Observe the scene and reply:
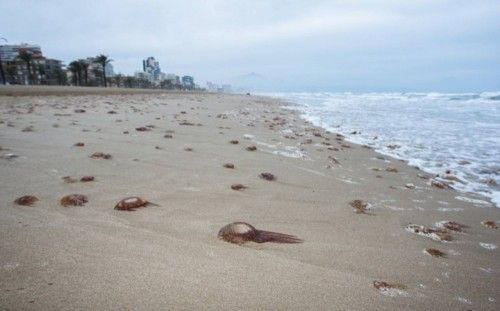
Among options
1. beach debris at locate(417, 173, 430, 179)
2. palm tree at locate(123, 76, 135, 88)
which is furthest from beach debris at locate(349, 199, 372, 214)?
palm tree at locate(123, 76, 135, 88)

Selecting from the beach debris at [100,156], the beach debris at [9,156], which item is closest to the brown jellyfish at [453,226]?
the beach debris at [100,156]

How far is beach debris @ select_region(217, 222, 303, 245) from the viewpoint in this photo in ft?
6.97

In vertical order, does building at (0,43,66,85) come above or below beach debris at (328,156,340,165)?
above

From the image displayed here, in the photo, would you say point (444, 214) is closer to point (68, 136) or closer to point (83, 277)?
point (83, 277)

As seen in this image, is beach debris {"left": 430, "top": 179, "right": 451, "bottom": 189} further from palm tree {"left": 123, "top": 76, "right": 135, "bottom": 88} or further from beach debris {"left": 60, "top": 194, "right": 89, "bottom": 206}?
palm tree {"left": 123, "top": 76, "right": 135, "bottom": 88}

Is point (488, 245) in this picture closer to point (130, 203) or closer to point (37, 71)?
point (130, 203)

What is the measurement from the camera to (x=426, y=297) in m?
1.71

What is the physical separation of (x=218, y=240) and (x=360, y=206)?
63.2 inches

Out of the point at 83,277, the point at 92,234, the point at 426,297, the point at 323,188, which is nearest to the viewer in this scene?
the point at 83,277

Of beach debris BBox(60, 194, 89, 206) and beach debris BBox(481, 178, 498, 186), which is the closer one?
beach debris BBox(60, 194, 89, 206)

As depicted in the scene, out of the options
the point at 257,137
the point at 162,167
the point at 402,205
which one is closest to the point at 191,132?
the point at 257,137

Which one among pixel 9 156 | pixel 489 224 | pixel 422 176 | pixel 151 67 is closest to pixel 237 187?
pixel 489 224

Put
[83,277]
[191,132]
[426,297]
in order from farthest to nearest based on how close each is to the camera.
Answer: [191,132] → [426,297] → [83,277]

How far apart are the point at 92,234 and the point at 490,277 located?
252 centimetres
